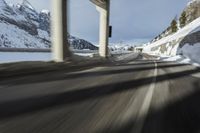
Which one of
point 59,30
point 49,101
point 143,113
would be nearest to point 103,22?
point 59,30

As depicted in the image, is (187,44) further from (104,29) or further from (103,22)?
(103,22)

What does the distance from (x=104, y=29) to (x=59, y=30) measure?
678 inches

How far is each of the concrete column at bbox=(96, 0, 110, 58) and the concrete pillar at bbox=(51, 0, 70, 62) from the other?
655 inches

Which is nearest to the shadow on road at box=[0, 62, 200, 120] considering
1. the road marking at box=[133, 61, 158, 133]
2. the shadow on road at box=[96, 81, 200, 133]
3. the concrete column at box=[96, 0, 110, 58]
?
the road marking at box=[133, 61, 158, 133]

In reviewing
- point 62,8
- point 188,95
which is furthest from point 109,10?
point 188,95

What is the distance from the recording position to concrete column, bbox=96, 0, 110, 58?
1379 inches

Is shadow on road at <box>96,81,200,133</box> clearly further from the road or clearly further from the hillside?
the hillside

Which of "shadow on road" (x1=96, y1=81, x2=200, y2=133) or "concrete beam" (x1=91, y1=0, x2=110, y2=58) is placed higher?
"concrete beam" (x1=91, y1=0, x2=110, y2=58)

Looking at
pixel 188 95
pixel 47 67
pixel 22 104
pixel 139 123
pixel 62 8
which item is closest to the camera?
pixel 139 123

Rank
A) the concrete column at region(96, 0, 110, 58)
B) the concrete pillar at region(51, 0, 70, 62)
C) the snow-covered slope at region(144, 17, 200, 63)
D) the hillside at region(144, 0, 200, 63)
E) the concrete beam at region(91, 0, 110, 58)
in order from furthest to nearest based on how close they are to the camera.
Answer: the snow-covered slope at region(144, 17, 200, 63), the hillside at region(144, 0, 200, 63), the concrete column at region(96, 0, 110, 58), the concrete beam at region(91, 0, 110, 58), the concrete pillar at region(51, 0, 70, 62)

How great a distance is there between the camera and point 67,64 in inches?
725

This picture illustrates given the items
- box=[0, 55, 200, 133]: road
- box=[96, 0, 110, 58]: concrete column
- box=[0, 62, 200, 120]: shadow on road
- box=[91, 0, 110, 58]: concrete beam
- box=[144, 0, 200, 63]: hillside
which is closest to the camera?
box=[0, 55, 200, 133]: road

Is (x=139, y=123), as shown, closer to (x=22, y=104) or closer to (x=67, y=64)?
(x=22, y=104)

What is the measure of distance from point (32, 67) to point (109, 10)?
23081 millimetres
